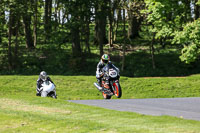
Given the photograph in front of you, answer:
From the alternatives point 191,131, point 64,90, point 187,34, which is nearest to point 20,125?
point 191,131

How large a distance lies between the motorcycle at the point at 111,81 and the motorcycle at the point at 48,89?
9.16 ft

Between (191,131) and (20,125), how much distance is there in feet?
14.1

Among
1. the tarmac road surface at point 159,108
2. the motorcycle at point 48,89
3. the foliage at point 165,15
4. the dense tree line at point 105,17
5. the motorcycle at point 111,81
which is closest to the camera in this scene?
the tarmac road surface at point 159,108

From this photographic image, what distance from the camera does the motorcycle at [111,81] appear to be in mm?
16281

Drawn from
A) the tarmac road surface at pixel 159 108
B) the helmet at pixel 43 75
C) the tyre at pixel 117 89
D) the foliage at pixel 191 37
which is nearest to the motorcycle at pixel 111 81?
the tyre at pixel 117 89

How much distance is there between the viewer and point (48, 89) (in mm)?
18781

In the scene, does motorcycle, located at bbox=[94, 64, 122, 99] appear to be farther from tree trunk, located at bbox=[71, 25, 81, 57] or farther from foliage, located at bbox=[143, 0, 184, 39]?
tree trunk, located at bbox=[71, 25, 81, 57]

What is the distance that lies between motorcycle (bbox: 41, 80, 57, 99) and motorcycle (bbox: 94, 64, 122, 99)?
2792 mm

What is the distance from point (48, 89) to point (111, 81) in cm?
365

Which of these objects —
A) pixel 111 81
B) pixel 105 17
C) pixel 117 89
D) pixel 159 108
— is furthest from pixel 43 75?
pixel 105 17

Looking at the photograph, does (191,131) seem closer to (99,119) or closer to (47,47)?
(99,119)

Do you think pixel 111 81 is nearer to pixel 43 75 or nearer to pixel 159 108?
pixel 159 108

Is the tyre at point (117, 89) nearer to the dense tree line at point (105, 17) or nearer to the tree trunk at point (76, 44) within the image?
the dense tree line at point (105, 17)

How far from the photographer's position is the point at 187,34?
88.6 feet
